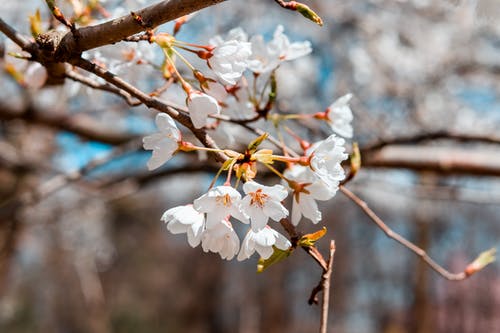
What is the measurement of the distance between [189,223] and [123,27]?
0.65 feet

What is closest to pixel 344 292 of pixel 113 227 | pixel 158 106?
pixel 113 227

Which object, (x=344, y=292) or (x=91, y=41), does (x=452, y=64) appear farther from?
(x=344, y=292)

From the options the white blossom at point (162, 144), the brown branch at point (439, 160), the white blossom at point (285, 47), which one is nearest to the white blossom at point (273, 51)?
the white blossom at point (285, 47)

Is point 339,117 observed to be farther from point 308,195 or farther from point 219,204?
point 219,204

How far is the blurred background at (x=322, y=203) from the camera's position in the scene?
1.52 m

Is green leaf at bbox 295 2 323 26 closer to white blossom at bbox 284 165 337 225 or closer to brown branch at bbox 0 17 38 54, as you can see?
white blossom at bbox 284 165 337 225

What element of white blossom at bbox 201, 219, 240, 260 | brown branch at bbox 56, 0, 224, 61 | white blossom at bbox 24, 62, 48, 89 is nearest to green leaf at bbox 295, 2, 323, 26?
brown branch at bbox 56, 0, 224, 61

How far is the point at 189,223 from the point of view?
1.57ft

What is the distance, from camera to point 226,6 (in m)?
2.96

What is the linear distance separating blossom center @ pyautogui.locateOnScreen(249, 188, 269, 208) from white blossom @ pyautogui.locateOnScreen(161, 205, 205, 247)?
0.06 meters

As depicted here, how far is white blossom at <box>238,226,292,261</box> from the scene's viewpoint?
0.47 meters

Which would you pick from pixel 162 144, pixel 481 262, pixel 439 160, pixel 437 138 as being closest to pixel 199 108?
pixel 162 144

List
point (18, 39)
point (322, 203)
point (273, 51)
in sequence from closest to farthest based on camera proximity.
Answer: point (18, 39), point (273, 51), point (322, 203)

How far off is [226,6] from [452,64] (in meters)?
1.52
